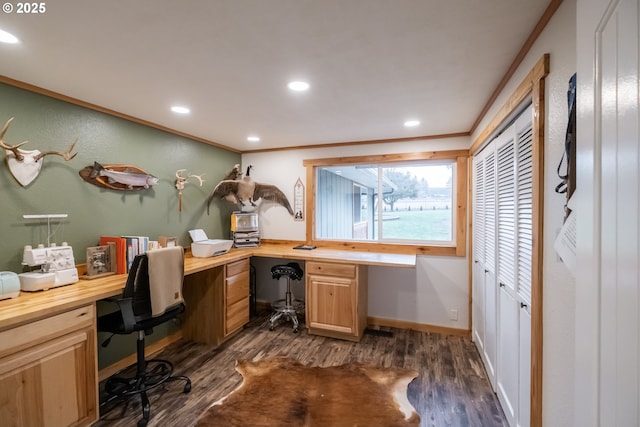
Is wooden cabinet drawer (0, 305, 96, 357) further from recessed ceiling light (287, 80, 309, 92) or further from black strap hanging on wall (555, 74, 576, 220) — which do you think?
black strap hanging on wall (555, 74, 576, 220)

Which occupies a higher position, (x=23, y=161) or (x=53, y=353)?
(x=23, y=161)

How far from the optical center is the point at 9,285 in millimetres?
1675

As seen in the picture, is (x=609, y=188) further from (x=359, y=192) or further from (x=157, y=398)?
(x=359, y=192)

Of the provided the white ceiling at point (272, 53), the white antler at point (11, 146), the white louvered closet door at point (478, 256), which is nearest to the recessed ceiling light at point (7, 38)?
the white ceiling at point (272, 53)

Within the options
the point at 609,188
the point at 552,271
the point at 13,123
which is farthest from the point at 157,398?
the point at 609,188

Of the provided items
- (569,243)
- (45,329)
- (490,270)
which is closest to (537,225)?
(569,243)

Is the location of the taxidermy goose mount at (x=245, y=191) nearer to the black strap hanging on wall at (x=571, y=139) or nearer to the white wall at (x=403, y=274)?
the white wall at (x=403, y=274)

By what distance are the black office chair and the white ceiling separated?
1235 millimetres

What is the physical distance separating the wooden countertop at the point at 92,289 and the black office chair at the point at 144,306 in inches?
5.5

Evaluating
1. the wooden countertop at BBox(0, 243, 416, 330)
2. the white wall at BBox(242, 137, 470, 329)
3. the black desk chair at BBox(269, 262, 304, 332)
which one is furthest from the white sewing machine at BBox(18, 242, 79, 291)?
the white wall at BBox(242, 137, 470, 329)

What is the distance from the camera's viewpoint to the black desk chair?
11.1 feet

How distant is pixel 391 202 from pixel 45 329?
3264mm

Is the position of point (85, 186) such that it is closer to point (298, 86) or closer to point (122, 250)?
point (122, 250)

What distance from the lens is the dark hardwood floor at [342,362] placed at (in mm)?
1979
